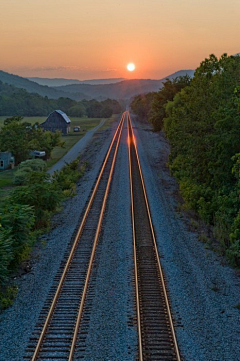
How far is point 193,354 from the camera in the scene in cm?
1230

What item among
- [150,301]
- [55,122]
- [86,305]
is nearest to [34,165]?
[86,305]

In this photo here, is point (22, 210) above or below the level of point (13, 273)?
above

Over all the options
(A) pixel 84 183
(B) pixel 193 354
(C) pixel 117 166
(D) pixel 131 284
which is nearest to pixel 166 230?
(D) pixel 131 284

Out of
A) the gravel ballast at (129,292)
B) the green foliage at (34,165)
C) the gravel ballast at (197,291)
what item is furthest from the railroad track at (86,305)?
the green foliage at (34,165)

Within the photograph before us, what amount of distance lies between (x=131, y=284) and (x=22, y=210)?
7.49m

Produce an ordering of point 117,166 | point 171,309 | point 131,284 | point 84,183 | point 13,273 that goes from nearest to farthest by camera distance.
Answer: point 171,309
point 131,284
point 13,273
point 84,183
point 117,166

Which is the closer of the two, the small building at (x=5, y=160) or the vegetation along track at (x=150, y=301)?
the vegetation along track at (x=150, y=301)

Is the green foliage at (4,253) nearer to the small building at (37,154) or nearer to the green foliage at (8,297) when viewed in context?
the green foliage at (8,297)

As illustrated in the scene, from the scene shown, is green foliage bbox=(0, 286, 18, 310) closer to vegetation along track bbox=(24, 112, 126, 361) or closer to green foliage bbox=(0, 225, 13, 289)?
green foliage bbox=(0, 225, 13, 289)

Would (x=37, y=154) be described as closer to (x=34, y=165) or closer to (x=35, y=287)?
(x=34, y=165)

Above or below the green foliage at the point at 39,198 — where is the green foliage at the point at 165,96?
above

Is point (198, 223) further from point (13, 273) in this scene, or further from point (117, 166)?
point (117, 166)

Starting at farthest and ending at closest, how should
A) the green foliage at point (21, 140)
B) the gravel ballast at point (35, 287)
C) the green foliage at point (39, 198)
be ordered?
1. the green foliage at point (21, 140)
2. the green foliage at point (39, 198)
3. the gravel ballast at point (35, 287)

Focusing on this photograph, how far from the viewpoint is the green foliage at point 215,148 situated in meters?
22.4
